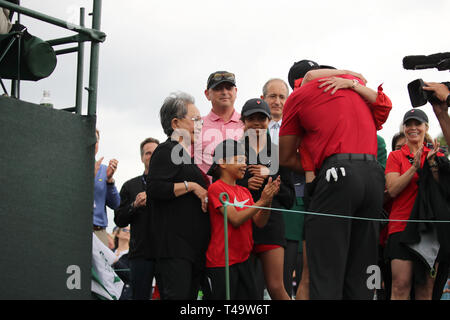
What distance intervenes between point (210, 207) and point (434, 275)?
2.06 m

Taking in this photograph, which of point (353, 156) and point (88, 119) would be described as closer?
point (353, 156)

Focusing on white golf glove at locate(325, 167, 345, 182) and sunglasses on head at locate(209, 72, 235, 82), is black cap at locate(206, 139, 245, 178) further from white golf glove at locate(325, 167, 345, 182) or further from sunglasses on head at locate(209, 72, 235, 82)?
sunglasses on head at locate(209, 72, 235, 82)

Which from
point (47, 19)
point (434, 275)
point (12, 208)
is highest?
point (47, 19)

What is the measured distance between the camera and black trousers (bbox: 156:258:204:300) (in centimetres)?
439

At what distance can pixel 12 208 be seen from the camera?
402 centimetres

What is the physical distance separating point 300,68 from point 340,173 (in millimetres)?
1258

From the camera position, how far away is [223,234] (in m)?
4.49

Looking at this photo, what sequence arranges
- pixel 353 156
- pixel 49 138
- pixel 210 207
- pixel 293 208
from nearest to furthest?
pixel 353 156, pixel 49 138, pixel 210 207, pixel 293 208

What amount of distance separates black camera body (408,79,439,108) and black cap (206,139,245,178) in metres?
1.35

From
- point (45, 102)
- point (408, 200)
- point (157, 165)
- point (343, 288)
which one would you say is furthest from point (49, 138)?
point (408, 200)

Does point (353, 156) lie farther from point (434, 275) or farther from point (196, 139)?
point (434, 275)

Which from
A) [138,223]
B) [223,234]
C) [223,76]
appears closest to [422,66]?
[223,234]

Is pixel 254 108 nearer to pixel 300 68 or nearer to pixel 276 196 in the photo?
pixel 300 68

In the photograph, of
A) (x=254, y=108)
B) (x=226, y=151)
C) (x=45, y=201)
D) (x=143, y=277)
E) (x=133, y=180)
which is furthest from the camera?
(x=133, y=180)
